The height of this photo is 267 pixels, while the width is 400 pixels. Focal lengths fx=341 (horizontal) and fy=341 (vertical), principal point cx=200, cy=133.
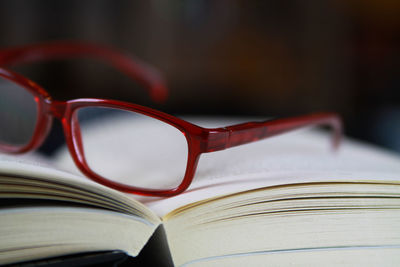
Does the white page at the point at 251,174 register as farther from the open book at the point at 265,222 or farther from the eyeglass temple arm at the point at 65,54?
the eyeglass temple arm at the point at 65,54

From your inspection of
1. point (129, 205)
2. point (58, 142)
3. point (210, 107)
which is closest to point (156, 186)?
point (129, 205)

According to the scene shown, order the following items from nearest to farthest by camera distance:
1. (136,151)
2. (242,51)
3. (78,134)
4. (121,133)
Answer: (78,134), (136,151), (121,133), (242,51)

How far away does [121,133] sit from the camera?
0.73 meters

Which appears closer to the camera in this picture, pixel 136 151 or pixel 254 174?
pixel 254 174

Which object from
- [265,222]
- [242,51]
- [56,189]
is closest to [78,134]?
[56,189]

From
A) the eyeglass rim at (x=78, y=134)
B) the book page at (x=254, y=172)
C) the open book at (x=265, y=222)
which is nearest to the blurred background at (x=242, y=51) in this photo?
the book page at (x=254, y=172)

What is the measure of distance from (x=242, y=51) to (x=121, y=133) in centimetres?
147

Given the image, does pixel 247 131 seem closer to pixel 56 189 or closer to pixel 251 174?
pixel 251 174

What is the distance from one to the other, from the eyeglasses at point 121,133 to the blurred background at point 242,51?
1027 millimetres

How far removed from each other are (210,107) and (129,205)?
5.61 ft

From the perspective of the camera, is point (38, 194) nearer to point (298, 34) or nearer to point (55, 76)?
point (55, 76)

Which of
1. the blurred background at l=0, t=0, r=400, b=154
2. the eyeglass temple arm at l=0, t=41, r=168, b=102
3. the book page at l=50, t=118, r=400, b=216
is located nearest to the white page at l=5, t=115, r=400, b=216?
the book page at l=50, t=118, r=400, b=216

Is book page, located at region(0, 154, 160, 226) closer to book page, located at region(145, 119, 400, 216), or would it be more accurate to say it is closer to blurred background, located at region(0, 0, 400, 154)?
book page, located at region(145, 119, 400, 216)

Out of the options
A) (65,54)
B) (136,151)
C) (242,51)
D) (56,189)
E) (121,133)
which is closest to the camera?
(56,189)
